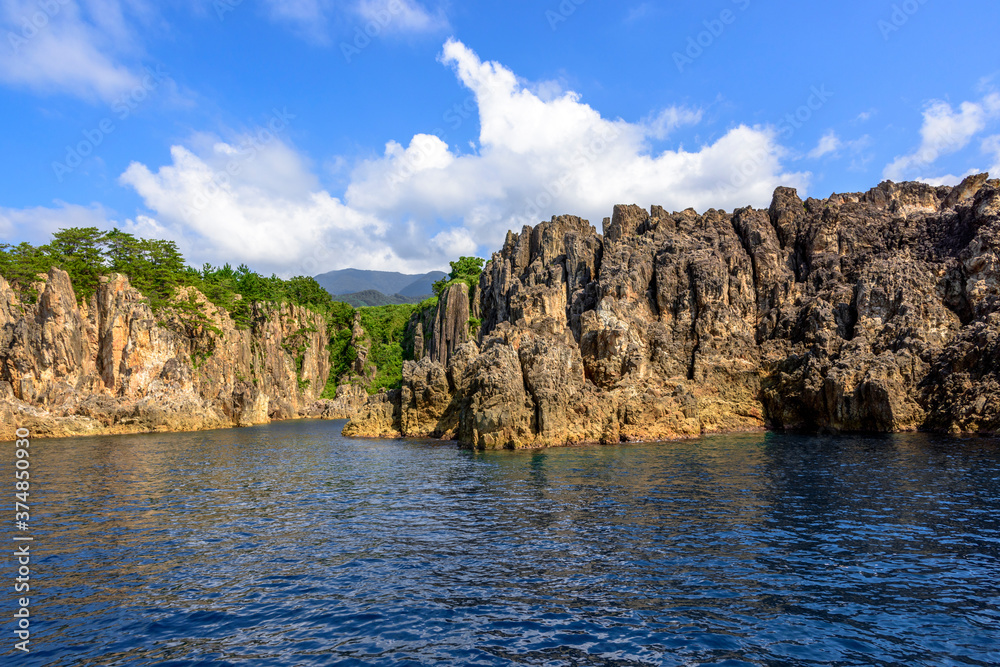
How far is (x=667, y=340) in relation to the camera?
60.7 meters

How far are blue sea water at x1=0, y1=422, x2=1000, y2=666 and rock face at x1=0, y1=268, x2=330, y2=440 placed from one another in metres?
44.1

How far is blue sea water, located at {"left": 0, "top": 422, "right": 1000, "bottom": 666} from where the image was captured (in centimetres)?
1195

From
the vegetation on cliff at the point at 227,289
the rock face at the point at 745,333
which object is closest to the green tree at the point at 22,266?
the vegetation on cliff at the point at 227,289

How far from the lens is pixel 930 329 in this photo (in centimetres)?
5062

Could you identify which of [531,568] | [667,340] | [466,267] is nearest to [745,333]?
[667,340]

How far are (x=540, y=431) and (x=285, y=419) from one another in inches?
3191

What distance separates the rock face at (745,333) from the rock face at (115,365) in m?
33.1

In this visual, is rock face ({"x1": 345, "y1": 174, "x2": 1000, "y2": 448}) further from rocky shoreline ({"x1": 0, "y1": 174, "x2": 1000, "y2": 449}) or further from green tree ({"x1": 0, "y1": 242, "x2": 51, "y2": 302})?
green tree ({"x1": 0, "y1": 242, "x2": 51, "y2": 302})

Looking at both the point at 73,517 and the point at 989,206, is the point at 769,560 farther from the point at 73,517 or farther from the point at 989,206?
the point at 989,206

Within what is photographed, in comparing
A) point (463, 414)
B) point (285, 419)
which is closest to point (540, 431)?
point (463, 414)

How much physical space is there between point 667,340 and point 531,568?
47.8m

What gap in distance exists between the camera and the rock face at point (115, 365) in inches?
2611
